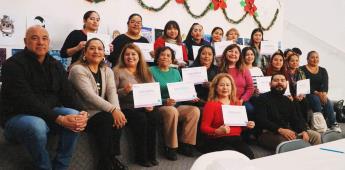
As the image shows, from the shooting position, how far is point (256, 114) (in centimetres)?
373

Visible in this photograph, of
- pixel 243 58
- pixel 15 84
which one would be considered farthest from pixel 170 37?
pixel 15 84

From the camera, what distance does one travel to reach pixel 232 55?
158 inches

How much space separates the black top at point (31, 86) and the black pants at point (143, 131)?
637mm

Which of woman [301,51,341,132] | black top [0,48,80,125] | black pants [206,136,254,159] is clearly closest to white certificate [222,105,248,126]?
black pants [206,136,254,159]

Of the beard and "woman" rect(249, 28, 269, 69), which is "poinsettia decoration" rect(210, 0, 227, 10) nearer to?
"woman" rect(249, 28, 269, 69)

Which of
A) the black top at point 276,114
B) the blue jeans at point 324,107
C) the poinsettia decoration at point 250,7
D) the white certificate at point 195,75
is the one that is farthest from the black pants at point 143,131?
the poinsettia decoration at point 250,7

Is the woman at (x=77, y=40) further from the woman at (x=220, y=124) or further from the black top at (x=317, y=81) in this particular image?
the black top at (x=317, y=81)

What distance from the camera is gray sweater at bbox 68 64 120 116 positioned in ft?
9.03

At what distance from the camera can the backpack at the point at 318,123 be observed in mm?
4225

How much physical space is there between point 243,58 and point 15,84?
9.07 feet

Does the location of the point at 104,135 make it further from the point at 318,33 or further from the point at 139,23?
the point at 318,33

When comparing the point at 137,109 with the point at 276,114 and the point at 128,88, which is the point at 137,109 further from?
the point at 276,114

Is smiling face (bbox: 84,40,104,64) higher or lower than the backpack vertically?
higher

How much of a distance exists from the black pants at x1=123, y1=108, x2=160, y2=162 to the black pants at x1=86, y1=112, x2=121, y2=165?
0.26m
